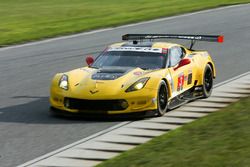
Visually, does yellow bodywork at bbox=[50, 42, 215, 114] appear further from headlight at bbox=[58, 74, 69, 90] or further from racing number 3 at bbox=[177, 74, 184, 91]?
racing number 3 at bbox=[177, 74, 184, 91]

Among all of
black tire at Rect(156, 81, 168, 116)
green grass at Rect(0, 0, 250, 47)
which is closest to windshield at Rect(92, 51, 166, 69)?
black tire at Rect(156, 81, 168, 116)

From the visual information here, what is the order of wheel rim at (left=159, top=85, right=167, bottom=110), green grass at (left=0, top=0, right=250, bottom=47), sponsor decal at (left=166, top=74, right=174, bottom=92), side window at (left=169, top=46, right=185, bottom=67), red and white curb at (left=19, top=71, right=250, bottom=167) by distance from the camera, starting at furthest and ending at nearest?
green grass at (left=0, top=0, right=250, bottom=47) → side window at (left=169, top=46, right=185, bottom=67) → sponsor decal at (left=166, top=74, right=174, bottom=92) → wheel rim at (left=159, top=85, right=167, bottom=110) → red and white curb at (left=19, top=71, right=250, bottom=167)

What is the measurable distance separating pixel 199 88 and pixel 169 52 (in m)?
1.05

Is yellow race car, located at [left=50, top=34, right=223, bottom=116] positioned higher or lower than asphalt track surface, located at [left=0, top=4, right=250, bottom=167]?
higher

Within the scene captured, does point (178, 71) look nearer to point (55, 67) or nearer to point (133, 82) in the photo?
point (133, 82)

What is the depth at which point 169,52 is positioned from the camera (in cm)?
1289

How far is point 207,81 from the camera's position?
13.8 m

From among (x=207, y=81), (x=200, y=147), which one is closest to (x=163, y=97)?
(x=207, y=81)

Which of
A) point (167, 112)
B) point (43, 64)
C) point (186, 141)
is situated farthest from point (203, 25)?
point (186, 141)

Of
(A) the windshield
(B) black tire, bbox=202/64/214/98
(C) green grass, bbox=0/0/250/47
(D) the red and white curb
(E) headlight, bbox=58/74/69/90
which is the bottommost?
(C) green grass, bbox=0/0/250/47

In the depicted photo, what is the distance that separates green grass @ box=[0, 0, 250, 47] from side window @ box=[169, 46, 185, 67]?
1107 cm

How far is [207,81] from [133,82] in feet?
8.82

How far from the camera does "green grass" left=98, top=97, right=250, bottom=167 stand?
26.6ft

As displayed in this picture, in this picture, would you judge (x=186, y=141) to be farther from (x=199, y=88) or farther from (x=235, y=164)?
(x=199, y=88)
